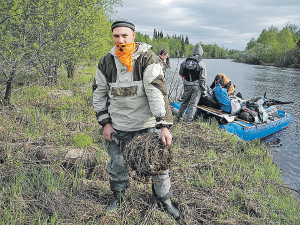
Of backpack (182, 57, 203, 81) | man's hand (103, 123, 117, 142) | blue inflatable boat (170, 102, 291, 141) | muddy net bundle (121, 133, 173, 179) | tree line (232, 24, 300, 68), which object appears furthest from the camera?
tree line (232, 24, 300, 68)

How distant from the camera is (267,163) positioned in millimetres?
5254

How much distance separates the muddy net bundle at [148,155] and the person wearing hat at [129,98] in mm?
110

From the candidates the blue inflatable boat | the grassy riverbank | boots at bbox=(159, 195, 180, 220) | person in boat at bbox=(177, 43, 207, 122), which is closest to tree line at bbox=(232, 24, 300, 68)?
the blue inflatable boat

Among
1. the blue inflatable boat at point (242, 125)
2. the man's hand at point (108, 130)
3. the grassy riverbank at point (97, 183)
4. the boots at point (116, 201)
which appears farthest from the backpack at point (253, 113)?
the man's hand at point (108, 130)

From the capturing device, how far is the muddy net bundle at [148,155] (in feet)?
7.48

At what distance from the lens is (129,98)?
2.42 metres

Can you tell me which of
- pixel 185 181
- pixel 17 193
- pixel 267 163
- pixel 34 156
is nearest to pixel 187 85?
pixel 267 163

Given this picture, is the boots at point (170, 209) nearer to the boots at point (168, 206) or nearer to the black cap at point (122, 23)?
the boots at point (168, 206)

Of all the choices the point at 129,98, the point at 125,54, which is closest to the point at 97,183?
the point at 129,98

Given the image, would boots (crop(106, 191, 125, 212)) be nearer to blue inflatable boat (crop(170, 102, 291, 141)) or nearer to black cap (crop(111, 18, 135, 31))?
black cap (crop(111, 18, 135, 31))

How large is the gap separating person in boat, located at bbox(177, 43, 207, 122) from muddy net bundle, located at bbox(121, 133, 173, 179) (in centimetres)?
505

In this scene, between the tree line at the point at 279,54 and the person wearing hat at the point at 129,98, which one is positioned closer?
the person wearing hat at the point at 129,98

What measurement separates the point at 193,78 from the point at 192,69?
29cm

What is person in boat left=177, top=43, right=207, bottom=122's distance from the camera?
703 centimetres
